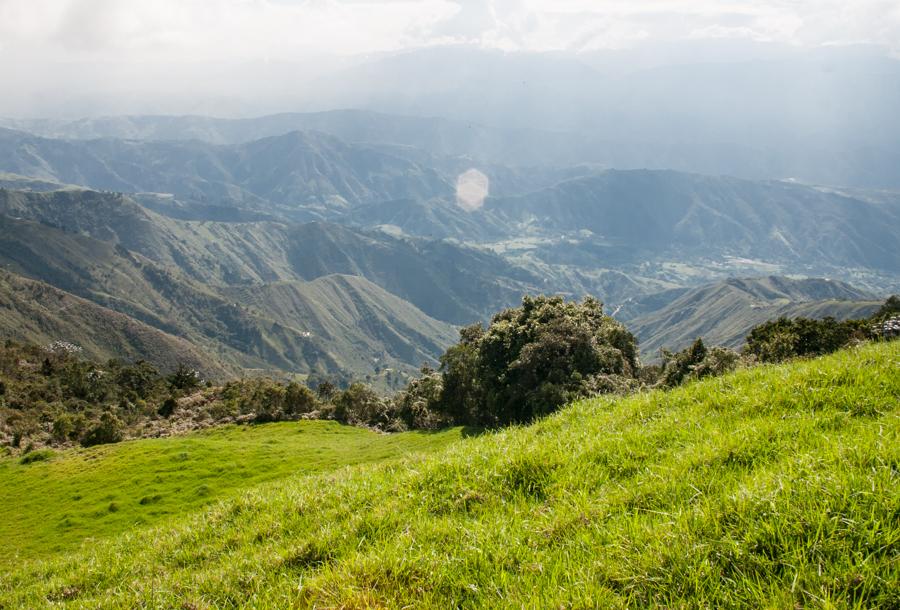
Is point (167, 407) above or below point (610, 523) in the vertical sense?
below

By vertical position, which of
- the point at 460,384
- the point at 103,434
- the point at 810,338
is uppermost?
the point at 810,338

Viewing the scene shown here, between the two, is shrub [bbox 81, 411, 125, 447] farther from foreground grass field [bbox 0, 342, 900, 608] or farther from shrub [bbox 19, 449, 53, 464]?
foreground grass field [bbox 0, 342, 900, 608]

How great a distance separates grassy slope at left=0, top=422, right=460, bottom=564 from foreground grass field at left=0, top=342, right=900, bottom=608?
32219 mm

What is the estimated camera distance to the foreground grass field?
172 inches

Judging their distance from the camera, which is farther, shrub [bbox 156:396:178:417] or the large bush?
shrub [bbox 156:396:178:417]

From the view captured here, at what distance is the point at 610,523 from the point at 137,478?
50386 millimetres

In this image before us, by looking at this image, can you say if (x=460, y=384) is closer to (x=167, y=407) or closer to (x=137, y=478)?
(x=137, y=478)

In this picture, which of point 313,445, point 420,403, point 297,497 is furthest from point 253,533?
point 420,403

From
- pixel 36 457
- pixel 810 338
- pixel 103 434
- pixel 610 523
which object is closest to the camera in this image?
pixel 610 523

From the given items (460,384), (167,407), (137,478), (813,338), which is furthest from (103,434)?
(813,338)

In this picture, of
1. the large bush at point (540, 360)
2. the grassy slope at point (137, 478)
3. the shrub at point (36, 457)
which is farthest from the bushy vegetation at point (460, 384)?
the shrub at point (36, 457)

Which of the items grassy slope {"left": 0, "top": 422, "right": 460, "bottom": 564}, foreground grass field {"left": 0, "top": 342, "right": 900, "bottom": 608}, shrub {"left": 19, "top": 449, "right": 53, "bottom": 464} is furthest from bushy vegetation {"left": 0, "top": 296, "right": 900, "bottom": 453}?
foreground grass field {"left": 0, "top": 342, "right": 900, "bottom": 608}

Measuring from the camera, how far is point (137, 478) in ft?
149

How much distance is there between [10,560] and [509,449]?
38363mm
